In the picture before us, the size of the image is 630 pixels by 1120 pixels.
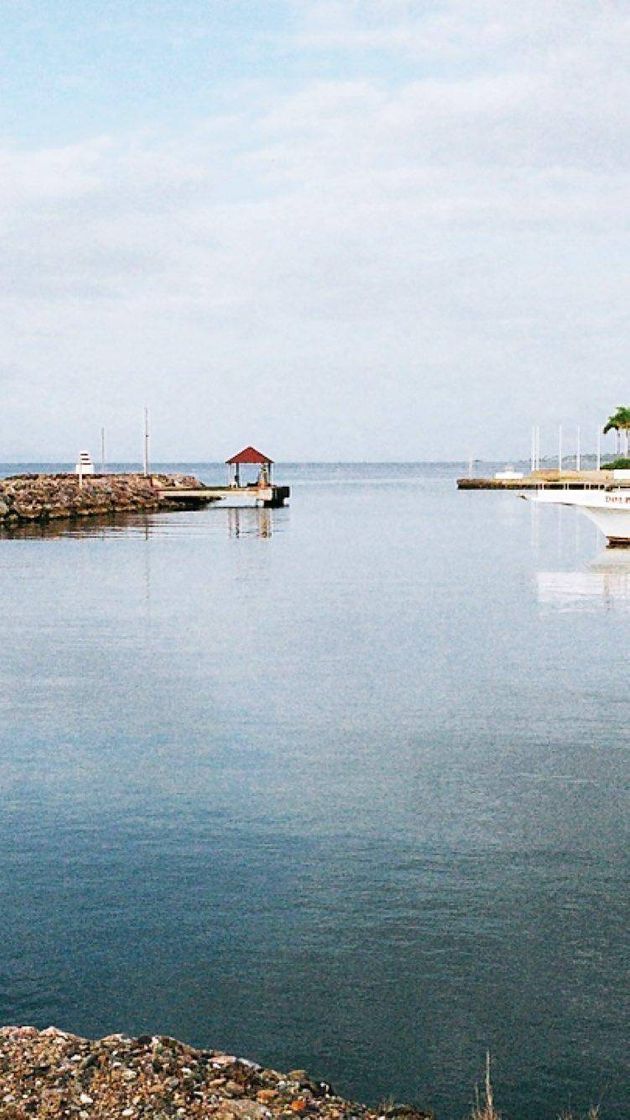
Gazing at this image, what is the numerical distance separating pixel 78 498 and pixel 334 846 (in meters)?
78.0

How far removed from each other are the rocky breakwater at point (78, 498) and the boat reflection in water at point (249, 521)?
7.46 meters

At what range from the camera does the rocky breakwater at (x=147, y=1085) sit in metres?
5.77

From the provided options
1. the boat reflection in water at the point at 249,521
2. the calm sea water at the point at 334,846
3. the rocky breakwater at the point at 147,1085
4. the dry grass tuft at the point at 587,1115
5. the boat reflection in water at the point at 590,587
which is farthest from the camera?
the boat reflection in water at the point at 249,521

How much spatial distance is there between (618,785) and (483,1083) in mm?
6273

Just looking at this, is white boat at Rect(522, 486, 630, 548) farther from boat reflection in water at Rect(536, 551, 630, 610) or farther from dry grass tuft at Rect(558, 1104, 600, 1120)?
dry grass tuft at Rect(558, 1104, 600, 1120)

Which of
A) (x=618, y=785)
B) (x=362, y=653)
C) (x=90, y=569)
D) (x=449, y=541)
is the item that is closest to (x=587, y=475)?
(x=449, y=541)

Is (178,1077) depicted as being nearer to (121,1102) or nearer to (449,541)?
(121,1102)

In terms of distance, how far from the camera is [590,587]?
34.4 meters

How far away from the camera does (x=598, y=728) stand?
15.5 metres

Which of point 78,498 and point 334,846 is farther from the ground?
point 78,498

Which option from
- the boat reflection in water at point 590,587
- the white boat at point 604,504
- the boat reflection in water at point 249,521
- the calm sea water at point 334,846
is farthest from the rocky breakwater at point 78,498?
the calm sea water at point 334,846

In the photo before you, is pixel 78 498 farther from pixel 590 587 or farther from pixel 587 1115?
pixel 587 1115

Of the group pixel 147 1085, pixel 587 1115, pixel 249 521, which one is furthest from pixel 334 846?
pixel 249 521

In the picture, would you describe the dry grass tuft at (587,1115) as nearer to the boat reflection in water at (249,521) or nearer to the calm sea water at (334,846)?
the calm sea water at (334,846)
